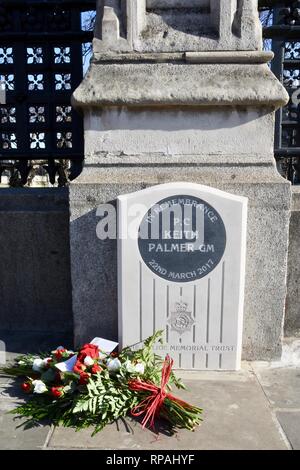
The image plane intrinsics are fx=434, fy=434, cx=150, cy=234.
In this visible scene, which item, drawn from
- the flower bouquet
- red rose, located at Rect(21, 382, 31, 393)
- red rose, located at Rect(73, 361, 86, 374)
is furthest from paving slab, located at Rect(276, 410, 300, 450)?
red rose, located at Rect(21, 382, 31, 393)

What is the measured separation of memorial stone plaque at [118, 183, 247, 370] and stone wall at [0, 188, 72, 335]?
90 cm

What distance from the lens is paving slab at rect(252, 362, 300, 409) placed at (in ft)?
9.43

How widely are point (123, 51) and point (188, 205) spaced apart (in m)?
1.26

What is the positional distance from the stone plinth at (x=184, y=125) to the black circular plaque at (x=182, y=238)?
10.7 inches

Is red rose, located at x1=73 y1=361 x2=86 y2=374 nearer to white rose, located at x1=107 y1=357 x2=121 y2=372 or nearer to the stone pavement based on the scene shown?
white rose, located at x1=107 y1=357 x2=121 y2=372

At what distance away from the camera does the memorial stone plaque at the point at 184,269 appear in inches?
120

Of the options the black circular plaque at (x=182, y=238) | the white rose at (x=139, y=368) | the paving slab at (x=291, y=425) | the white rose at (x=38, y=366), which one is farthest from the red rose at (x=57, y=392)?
the paving slab at (x=291, y=425)

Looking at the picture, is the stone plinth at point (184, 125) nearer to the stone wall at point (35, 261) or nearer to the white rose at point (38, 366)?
the stone wall at point (35, 261)

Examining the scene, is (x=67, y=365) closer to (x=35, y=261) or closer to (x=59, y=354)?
(x=59, y=354)

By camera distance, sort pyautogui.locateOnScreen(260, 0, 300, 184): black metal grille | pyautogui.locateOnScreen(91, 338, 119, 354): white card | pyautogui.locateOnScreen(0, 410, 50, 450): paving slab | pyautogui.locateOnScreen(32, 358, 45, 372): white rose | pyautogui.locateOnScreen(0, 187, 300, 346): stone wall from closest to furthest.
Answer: pyautogui.locateOnScreen(0, 410, 50, 450): paving slab, pyautogui.locateOnScreen(32, 358, 45, 372): white rose, pyautogui.locateOnScreen(91, 338, 119, 354): white card, pyautogui.locateOnScreen(0, 187, 300, 346): stone wall, pyautogui.locateOnScreen(260, 0, 300, 184): black metal grille

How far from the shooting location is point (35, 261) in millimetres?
3842

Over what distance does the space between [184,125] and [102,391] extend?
1.95 metres

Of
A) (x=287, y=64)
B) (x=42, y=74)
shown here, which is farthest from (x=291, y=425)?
(x=42, y=74)
